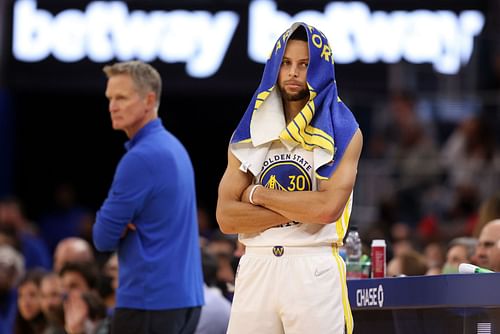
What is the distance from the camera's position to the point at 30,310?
1018 centimetres

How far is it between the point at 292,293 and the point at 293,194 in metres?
0.41

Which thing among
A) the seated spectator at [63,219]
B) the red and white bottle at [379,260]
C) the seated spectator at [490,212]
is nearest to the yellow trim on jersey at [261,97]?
the red and white bottle at [379,260]

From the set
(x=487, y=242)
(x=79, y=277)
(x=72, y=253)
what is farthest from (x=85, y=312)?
(x=487, y=242)

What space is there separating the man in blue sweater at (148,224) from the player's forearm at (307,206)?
177 centimetres

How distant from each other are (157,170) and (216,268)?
6.04ft

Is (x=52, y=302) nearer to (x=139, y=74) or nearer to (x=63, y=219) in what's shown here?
(x=139, y=74)

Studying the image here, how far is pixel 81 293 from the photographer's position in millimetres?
8836

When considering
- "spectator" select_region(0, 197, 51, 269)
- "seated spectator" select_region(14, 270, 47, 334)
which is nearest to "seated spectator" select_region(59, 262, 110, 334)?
"seated spectator" select_region(14, 270, 47, 334)

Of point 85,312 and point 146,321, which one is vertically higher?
point 146,321

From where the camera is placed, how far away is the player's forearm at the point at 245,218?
17.6 feet

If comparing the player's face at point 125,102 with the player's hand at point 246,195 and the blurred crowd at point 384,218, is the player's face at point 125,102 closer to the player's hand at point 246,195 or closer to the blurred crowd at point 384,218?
the player's hand at point 246,195

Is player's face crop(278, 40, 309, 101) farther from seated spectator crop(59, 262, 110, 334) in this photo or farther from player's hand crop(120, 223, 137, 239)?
seated spectator crop(59, 262, 110, 334)

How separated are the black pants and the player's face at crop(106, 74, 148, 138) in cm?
107

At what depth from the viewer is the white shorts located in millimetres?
5180
